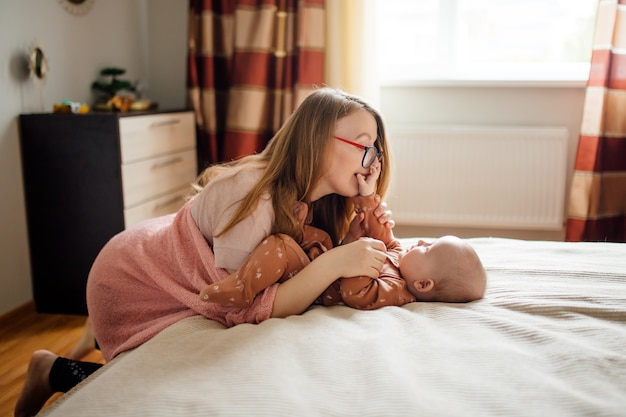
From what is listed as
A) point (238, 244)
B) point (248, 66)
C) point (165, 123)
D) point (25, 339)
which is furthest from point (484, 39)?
point (25, 339)

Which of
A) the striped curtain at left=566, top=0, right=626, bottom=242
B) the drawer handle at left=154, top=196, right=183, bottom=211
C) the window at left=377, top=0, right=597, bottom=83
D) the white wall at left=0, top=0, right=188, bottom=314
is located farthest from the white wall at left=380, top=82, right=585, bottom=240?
the white wall at left=0, top=0, right=188, bottom=314

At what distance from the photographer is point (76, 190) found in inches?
105

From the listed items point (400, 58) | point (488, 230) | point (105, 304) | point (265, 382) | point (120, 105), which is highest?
point (400, 58)

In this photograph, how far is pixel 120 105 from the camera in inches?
116

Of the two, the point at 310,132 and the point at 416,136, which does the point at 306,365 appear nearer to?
the point at 310,132

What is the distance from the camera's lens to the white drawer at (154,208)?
8.86ft

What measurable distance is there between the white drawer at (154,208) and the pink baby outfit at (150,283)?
106cm

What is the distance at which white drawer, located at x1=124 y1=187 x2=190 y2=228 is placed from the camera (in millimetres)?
2701

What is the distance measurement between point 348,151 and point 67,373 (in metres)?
0.97

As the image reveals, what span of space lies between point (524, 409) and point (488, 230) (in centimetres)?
249

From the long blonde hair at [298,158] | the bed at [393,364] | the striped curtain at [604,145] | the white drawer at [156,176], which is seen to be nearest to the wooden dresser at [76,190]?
the white drawer at [156,176]

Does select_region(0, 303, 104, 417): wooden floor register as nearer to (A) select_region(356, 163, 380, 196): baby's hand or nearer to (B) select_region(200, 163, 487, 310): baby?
(B) select_region(200, 163, 487, 310): baby

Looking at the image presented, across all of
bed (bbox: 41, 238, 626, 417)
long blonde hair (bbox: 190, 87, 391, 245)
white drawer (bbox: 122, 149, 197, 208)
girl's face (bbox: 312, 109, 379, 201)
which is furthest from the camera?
white drawer (bbox: 122, 149, 197, 208)

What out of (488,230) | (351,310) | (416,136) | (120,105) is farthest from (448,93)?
(351,310)
